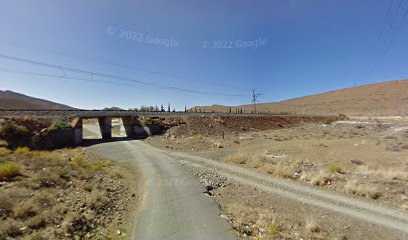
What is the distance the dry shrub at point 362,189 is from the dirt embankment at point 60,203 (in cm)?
1187

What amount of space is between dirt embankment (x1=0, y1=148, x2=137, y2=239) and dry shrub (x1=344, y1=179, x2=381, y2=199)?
1187cm

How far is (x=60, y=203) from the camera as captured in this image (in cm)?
976

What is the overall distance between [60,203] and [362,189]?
15.0 metres

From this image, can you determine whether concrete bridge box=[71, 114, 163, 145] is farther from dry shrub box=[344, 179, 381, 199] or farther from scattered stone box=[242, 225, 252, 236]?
scattered stone box=[242, 225, 252, 236]

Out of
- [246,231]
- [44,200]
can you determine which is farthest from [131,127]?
[246,231]

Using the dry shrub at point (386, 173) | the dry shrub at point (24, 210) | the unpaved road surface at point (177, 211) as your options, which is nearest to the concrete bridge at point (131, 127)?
the unpaved road surface at point (177, 211)

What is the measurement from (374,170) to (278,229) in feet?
43.6

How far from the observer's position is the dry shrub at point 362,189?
1309cm

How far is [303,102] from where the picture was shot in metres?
165

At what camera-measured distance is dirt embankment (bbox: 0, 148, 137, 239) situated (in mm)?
7801

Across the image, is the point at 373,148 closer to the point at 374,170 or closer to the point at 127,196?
the point at 374,170

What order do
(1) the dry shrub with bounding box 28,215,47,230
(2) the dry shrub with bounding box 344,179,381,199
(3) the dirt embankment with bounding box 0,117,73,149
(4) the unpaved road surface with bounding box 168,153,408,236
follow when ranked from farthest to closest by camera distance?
(3) the dirt embankment with bounding box 0,117,73,149 < (2) the dry shrub with bounding box 344,179,381,199 < (4) the unpaved road surface with bounding box 168,153,408,236 < (1) the dry shrub with bounding box 28,215,47,230

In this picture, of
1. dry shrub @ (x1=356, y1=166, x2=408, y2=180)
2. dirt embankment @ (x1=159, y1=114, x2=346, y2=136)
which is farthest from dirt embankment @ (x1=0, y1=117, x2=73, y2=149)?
dry shrub @ (x1=356, y1=166, x2=408, y2=180)

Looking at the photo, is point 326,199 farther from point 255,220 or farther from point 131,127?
point 131,127
